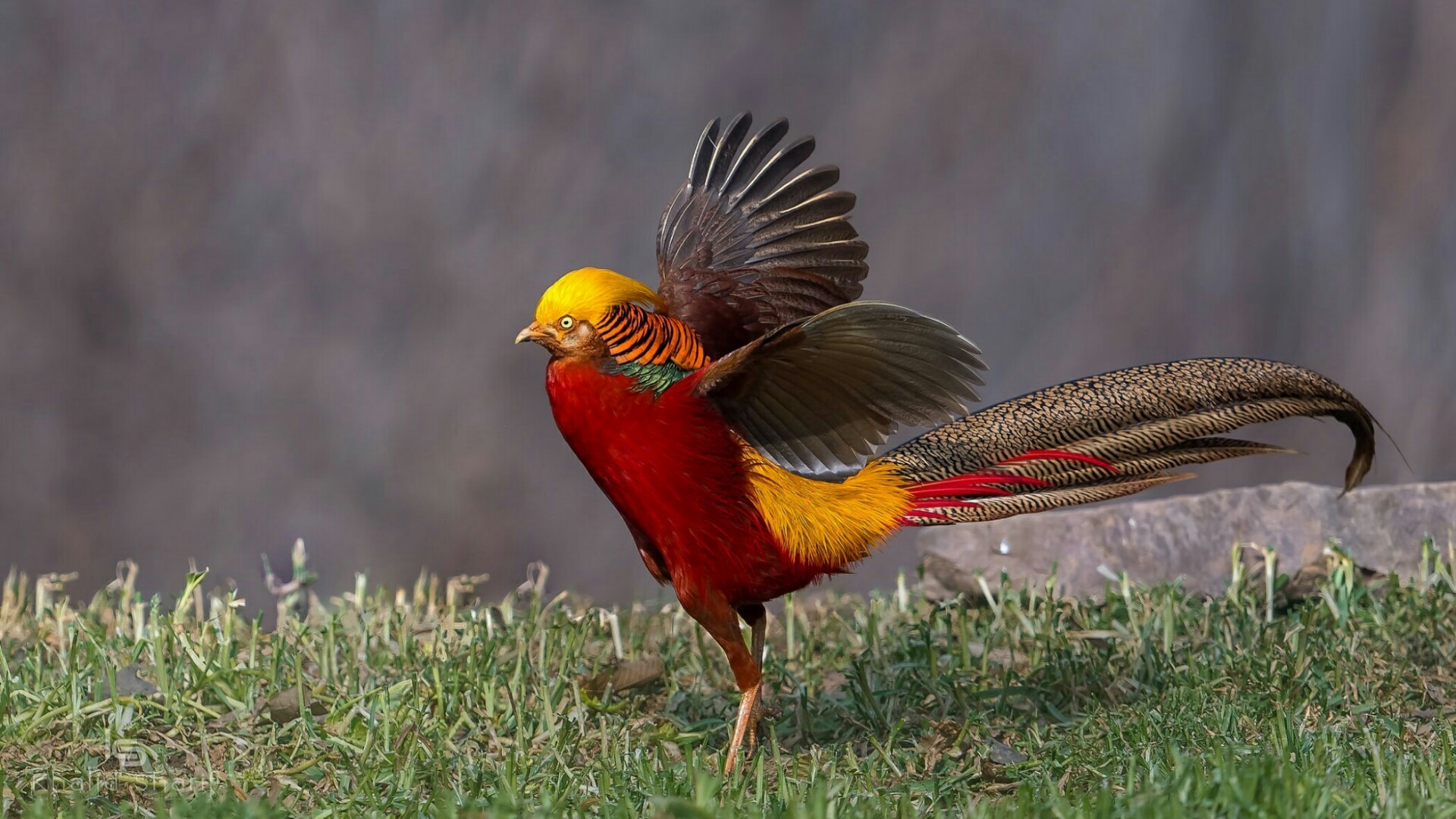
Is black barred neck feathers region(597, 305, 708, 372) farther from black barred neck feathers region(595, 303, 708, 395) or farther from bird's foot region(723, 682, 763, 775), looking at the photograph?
bird's foot region(723, 682, 763, 775)

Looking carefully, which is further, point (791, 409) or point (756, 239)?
point (756, 239)

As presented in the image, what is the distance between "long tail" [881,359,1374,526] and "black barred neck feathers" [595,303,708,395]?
0.54 m

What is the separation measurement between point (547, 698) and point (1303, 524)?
2.79 m

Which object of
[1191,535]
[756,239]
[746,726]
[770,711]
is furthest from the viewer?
[1191,535]

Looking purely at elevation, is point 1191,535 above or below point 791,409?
above

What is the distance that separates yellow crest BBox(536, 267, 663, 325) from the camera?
103 inches

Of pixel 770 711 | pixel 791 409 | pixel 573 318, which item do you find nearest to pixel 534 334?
pixel 573 318

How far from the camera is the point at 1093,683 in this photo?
10.7 feet

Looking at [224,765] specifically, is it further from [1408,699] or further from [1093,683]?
[1408,699]

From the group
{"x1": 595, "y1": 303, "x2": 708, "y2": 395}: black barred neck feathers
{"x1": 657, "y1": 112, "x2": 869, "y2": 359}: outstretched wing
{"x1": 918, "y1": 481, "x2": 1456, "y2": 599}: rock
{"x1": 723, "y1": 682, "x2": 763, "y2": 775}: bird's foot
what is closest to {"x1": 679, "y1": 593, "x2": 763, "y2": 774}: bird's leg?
{"x1": 723, "y1": 682, "x2": 763, "y2": 775}: bird's foot

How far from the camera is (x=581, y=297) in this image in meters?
2.62

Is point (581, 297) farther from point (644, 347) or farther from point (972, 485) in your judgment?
point (972, 485)

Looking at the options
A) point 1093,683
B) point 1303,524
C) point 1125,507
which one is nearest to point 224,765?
point 1093,683

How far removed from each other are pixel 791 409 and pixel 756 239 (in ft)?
1.90
